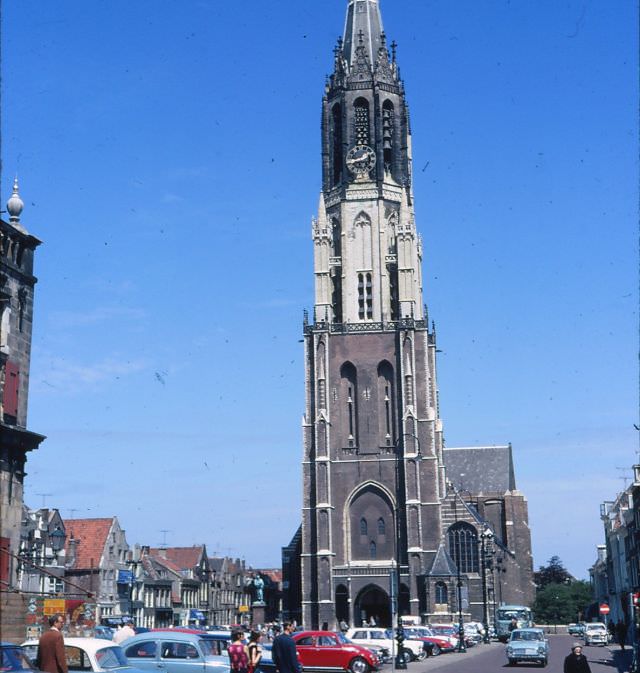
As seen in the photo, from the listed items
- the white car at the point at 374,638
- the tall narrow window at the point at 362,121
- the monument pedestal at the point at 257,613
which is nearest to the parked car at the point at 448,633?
the monument pedestal at the point at 257,613

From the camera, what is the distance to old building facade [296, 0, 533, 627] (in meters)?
72.6

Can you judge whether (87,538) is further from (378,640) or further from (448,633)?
(378,640)

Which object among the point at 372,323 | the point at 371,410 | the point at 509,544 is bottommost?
the point at 509,544

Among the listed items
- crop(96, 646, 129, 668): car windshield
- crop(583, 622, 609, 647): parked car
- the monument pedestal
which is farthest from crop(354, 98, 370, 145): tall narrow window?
crop(96, 646, 129, 668): car windshield

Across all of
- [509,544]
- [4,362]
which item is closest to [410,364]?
[509,544]

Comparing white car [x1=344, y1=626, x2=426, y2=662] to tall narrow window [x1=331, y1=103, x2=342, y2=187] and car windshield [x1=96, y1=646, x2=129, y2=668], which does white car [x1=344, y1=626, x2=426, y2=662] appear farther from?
tall narrow window [x1=331, y1=103, x2=342, y2=187]

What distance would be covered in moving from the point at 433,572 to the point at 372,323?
19567 millimetres

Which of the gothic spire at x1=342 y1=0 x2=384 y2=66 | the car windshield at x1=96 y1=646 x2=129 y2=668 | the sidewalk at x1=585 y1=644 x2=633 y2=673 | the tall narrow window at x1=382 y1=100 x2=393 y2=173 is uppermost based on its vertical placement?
the gothic spire at x1=342 y1=0 x2=384 y2=66

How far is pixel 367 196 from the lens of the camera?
82.1 meters

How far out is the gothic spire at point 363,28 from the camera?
86812 mm

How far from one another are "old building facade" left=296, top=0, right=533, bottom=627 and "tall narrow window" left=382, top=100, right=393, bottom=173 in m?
0.08

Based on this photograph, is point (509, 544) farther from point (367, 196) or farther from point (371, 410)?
point (367, 196)

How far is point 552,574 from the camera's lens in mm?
140125

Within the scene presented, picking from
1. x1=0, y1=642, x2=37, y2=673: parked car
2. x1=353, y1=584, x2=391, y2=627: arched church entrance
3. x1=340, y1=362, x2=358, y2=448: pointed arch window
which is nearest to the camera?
x1=0, y1=642, x2=37, y2=673: parked car
